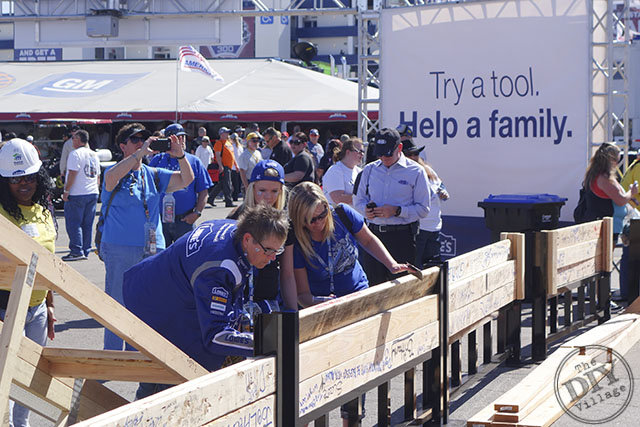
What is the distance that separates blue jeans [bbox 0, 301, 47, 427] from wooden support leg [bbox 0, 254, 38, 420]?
1818 millimetres

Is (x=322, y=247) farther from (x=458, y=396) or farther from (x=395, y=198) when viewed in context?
(x=395, y=198)

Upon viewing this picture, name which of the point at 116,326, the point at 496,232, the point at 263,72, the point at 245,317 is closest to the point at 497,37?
the point at 496,232

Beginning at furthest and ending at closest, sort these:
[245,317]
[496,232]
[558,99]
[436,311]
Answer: [558,99] < [496,232] < [436,311] < [245,317]

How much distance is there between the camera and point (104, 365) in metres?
3.73

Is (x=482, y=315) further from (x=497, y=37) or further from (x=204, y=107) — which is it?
(x=204, y=107)

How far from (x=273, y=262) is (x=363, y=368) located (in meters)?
0.64

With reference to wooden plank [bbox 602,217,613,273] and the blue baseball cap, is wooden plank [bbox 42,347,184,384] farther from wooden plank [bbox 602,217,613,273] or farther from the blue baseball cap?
wooden plank [bbox 602,217,613,273]

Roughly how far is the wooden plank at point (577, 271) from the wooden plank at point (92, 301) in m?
4.50

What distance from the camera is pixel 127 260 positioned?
257 inches

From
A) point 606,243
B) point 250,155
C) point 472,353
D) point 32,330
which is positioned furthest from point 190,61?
point 32,330

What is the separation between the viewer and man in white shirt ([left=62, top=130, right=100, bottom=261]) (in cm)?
1277

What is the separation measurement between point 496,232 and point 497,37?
293cm

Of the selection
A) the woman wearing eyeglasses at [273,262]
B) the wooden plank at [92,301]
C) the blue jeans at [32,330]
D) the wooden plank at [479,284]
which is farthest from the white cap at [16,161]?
the wooden plank at [479,284]

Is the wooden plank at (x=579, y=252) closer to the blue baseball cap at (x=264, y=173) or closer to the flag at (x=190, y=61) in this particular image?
the blue baseball cap at (x=264, y=173)
